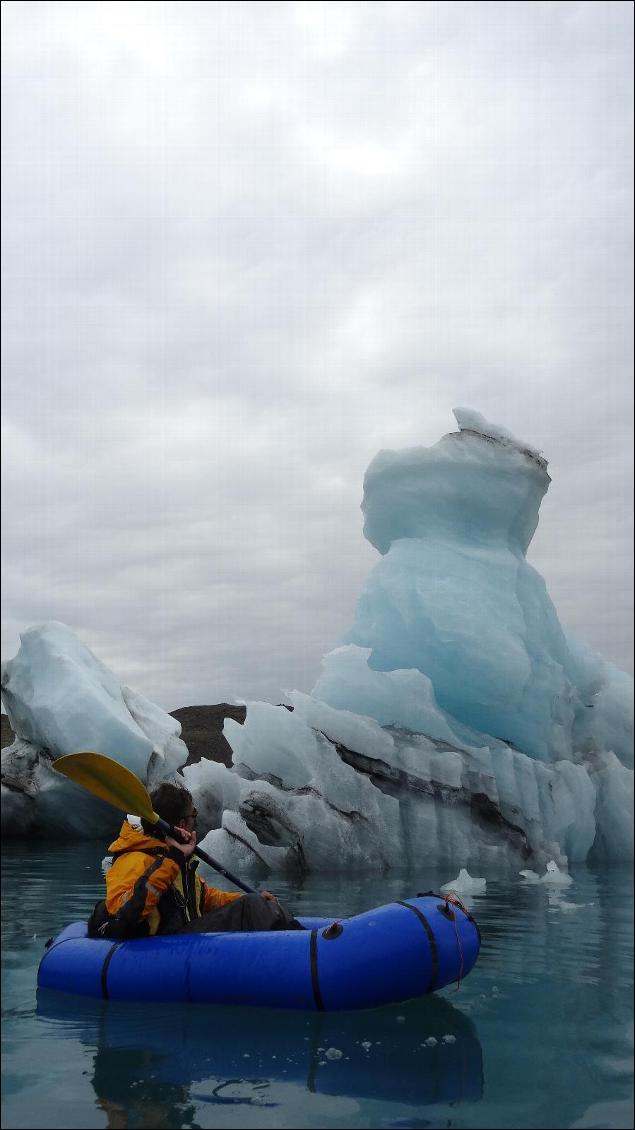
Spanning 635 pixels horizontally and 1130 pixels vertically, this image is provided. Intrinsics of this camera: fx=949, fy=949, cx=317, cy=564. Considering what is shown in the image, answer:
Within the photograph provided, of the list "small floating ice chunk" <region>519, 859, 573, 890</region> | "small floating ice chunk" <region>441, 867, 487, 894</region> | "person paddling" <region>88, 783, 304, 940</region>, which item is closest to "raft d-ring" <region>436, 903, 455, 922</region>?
"person paddling" <region>88, 783, 304, 940</region>

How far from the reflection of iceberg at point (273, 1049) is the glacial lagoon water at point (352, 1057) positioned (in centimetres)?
1

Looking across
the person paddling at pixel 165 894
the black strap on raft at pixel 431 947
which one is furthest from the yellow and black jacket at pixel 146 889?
the black strap on raft at pixel 431 947

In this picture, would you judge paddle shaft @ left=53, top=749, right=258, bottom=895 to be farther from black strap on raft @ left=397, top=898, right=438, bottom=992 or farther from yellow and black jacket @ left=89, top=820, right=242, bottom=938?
black strap on raft @ left=397, top=898, right=438, bottom=992

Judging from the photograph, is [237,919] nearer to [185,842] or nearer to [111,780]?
[185,842]

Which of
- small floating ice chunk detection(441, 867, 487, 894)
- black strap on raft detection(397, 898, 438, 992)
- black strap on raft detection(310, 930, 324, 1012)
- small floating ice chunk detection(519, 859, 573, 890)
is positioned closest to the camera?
black strap on raft detection(310, 930, 324, 1012)

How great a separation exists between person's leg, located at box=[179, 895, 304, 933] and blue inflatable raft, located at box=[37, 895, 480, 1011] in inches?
8.1

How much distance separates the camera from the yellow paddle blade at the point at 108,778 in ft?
23.0

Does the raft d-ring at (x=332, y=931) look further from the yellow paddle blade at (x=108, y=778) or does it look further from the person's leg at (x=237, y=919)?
the yellow paddle blade at (x=108, y=778)

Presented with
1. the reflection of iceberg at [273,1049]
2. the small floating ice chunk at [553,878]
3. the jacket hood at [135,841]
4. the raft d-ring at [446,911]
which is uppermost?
the jacket hood at [135,841]

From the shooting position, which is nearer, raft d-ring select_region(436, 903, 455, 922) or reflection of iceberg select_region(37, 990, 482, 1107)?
reflection of iceberg select_region(37, 990, 482, 1107)

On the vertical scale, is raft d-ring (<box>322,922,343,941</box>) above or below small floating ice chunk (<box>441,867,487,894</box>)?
above

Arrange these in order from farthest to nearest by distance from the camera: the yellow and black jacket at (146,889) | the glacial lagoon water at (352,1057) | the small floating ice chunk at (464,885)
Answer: the small floating ice chunk at (464,885) < the yellow and black jacket at (146,889) < the glacial lagoon water at (352,1057)

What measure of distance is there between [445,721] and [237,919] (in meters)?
8.91

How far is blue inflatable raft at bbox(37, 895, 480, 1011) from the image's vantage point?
590 cm
